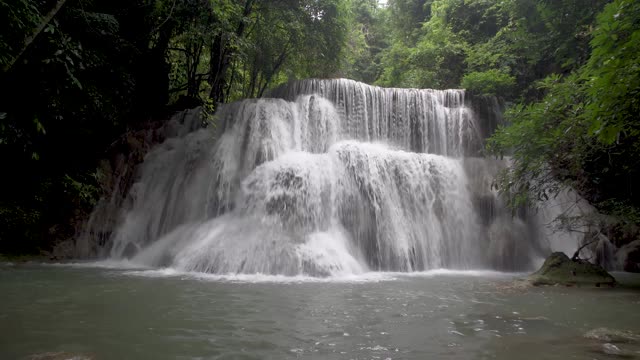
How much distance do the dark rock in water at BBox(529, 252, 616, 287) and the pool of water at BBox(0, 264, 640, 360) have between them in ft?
1.74

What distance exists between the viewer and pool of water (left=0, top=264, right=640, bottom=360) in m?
3.82

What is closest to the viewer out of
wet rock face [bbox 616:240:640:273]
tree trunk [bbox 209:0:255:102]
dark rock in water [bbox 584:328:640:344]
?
dark rock in water [bbox 584:328:640:344]

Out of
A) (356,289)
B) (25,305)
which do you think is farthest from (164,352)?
(356,289)

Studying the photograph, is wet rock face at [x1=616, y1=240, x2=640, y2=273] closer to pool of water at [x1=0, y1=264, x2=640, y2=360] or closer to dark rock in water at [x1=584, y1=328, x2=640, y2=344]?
pool of water at [x1=0, y1=264, x2=640, y2=360]

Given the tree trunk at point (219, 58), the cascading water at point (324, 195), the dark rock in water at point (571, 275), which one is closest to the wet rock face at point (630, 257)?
the cascading water at point (324, 195)

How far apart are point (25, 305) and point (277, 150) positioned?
8223mm

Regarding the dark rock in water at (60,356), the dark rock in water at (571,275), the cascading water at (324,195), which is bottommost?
the dark rock in water at (60,356)

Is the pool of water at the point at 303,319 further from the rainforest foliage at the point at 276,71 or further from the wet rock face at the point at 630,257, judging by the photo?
the wet rock face at the point at 630,257

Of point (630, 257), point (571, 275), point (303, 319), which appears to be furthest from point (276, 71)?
point (303, 319)

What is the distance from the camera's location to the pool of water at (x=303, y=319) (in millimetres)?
3820

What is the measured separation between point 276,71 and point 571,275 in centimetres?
1641

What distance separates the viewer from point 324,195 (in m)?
11.3

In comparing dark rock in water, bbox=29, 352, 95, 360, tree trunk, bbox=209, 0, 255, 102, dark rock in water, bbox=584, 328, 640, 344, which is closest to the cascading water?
tree trunk, bbox=209, 0, 255, 102

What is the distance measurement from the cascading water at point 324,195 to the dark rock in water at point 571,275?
10.2 ft
